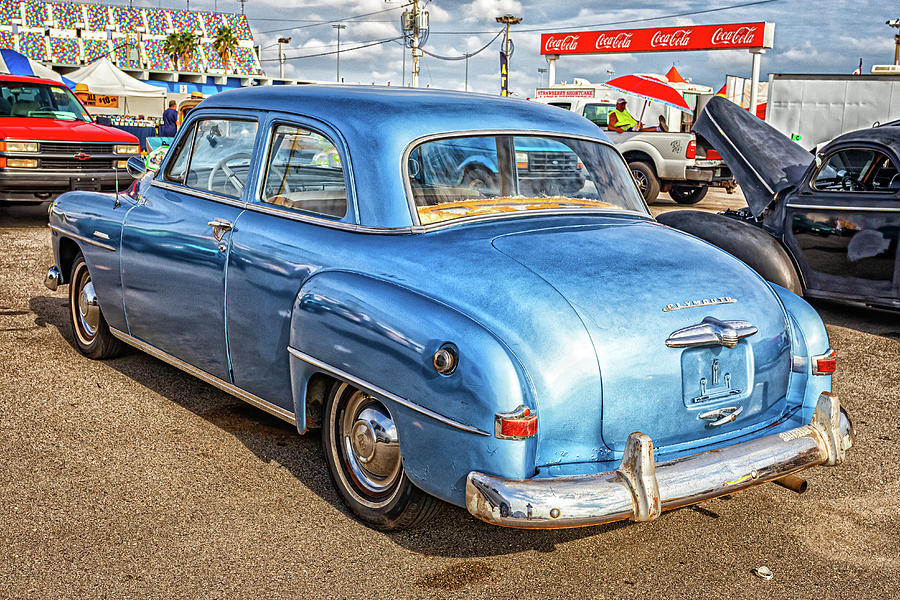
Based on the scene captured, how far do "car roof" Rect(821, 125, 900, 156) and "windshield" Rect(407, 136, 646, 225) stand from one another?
12.8 feet

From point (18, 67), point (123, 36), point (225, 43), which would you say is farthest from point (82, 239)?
point (225, 43)

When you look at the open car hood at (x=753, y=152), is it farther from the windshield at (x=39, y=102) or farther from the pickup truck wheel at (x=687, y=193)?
the windshield at (x=39, y=102)

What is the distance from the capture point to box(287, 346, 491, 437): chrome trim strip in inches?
120

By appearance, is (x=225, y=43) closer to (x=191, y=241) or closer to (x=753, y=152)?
(x=753, y=152)

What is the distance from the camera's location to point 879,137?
24.9ft

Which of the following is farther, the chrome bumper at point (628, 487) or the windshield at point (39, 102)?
the windshield at point (39, 102)

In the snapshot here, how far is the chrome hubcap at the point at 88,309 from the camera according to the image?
19.0 feet

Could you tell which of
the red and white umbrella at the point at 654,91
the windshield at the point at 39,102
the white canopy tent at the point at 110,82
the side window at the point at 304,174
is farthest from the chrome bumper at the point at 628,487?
Result: the white canopy tent at the point at 110,82

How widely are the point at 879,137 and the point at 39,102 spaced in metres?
11.5

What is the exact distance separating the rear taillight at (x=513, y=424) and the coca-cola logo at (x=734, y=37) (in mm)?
27671

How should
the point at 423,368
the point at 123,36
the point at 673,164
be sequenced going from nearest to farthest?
the point at 423,368, the point at 673,164, the point at 123,36

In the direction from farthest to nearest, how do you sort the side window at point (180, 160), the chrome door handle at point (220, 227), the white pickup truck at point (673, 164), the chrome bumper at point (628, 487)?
the white pickup truck at point (673, 164) → the side window at point (180, 160) → the chrome door handle at point (220, 227) → the chrome bumper at point (628, 487)

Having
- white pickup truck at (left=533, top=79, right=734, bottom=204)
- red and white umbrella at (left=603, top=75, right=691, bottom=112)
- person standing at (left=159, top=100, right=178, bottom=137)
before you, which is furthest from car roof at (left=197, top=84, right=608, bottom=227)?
red and white umbrella at (left=603, top=75, right=691, bottom=112)

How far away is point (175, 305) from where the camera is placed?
15.4 ft
